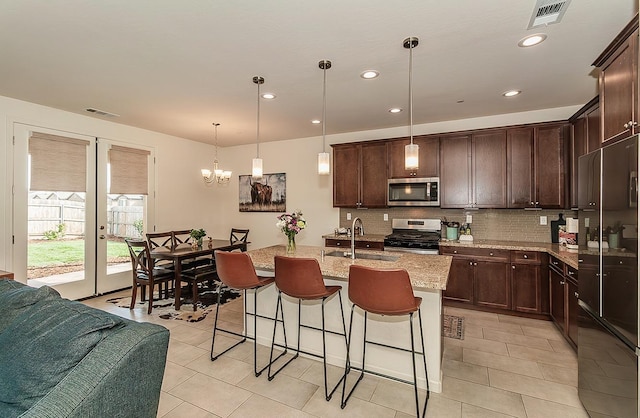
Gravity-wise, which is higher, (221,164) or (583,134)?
(221,164)

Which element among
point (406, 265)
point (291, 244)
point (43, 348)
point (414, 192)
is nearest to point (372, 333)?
point (406, 265)

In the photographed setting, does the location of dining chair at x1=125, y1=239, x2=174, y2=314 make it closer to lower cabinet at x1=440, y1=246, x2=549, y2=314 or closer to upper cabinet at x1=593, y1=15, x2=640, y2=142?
lower cabinet at x1=440, y1=246, x2=549, y2=314

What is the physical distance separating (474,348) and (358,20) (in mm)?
3134

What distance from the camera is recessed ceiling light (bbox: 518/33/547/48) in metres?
2.36

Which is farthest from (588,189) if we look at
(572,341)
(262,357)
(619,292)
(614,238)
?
(262,357)

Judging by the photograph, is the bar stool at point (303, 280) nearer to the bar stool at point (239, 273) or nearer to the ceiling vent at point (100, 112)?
the bar stool at point (239, 273)

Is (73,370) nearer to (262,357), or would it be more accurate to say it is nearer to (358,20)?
(262,357)

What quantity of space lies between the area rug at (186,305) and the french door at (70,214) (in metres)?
0.63

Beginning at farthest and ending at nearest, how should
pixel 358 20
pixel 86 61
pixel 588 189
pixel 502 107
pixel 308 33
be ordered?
pixel 502 107 < pixel 86 61 < pixel 308 33 < pixel 358 20 < pixel 588 189

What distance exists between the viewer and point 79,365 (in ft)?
3.96

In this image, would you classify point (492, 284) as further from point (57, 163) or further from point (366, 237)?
point (57, 163)

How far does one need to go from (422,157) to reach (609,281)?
3.05 metres

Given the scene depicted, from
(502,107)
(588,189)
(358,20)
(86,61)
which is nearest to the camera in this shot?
(588,189)

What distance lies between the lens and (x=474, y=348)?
10.0ft
